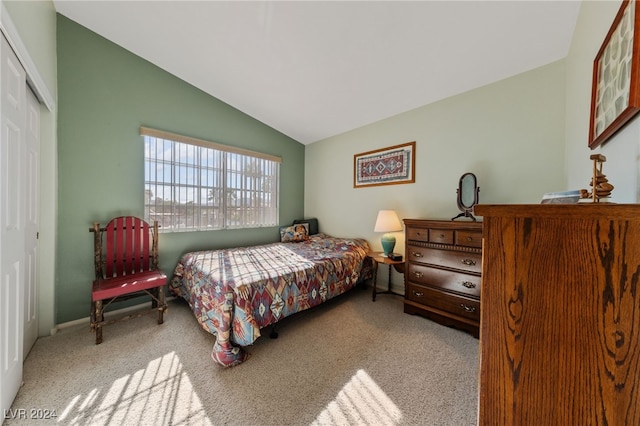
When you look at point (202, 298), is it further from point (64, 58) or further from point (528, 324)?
point (64, 58)

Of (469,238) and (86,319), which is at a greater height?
(469,238)

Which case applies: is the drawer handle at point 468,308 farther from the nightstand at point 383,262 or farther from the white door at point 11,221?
the white door at point 11,221

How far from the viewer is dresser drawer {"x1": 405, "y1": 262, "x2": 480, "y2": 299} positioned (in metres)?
2.09

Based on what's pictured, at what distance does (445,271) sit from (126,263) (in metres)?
3.31

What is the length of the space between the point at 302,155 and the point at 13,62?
3418mm

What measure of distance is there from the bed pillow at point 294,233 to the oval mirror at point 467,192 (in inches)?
88.9

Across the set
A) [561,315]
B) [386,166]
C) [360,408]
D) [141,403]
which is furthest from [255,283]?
[386,166]

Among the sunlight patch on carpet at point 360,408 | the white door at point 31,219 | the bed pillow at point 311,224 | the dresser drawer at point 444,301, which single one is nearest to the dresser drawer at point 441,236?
the dresser drawer at point 444,301

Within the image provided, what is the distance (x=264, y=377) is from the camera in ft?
5.16

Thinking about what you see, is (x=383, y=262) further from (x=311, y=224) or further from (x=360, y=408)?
(x=311, y=224)

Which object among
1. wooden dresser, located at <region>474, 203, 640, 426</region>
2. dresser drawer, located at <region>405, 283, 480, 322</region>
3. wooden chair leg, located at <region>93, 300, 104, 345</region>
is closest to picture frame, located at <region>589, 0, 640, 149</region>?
wooden dresser, located at <region>474, 203, 640, 426</region>

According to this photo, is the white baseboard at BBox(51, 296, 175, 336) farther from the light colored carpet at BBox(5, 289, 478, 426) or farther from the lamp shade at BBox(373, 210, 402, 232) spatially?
the lamp shade at BBox(373, 210, 402, 232)

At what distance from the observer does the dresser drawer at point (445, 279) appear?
6.84ft

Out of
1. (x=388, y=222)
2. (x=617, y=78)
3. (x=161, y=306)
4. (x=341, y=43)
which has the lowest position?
(x=161, y=306)
